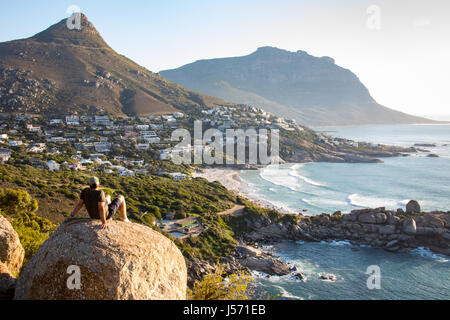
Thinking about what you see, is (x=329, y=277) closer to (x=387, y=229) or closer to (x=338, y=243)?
(x=338, y=243)

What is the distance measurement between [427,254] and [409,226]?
11.7 ft

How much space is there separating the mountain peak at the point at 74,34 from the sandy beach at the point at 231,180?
97.2 m

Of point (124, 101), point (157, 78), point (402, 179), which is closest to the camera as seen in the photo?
point (402, 179)

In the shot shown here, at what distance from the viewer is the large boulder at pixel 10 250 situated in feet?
26.7

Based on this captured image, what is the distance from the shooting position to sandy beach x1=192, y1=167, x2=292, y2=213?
4825cm

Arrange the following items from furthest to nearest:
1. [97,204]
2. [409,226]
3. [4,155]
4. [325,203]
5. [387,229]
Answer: [4,155] → [325,203] → [387,229] → [409,226] → [97,204]

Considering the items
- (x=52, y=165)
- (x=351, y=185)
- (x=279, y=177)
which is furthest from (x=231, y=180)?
(x=52, y=165)

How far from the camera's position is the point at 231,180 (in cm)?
6469

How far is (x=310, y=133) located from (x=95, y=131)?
8058 cm

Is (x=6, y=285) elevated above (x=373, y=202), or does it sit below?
above

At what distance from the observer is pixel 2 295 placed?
593 centimetres

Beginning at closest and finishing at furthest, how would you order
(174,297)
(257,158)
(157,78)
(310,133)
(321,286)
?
(174,297) → (321,286) → (257,158) → (310,133) → (157,78)

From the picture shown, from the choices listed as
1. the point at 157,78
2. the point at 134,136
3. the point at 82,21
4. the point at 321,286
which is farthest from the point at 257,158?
the point at 82,21
